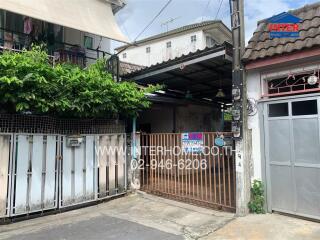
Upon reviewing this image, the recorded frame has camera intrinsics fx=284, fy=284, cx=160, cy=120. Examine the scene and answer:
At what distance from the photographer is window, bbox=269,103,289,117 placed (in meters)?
6.15

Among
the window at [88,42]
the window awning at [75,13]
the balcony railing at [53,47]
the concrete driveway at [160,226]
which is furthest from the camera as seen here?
the window at [88,42]

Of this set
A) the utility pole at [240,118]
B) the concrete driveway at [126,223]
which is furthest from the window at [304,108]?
the concrete driveway at [126,223]

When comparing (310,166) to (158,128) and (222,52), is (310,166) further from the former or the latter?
(158,128)

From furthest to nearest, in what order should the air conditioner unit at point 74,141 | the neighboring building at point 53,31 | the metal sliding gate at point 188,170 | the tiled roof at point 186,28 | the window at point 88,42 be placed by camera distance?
the tiled roof at point 186,28, the window at point 88,42, the neighboring building at point 53,31, the air conditioner unit at point 74,141, the metal sliding gate at point 188,170

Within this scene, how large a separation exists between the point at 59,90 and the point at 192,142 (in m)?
3.54

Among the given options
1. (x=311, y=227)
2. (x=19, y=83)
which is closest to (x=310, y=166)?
(x=311, y=227)

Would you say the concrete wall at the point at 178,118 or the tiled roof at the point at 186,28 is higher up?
the tiled roof at the point at 186,28

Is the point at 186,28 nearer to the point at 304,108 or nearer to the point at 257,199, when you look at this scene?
the point at 304,108

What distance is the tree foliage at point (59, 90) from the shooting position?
19.1 feet

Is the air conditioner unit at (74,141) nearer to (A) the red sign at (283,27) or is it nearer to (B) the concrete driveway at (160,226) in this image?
(B) the concrete driveway at (160,226)

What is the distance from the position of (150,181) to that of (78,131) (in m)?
2.80

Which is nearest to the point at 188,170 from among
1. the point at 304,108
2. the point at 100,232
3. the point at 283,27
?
the point at 100,232

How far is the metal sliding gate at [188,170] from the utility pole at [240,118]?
342mm

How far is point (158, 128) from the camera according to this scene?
41.1ft
